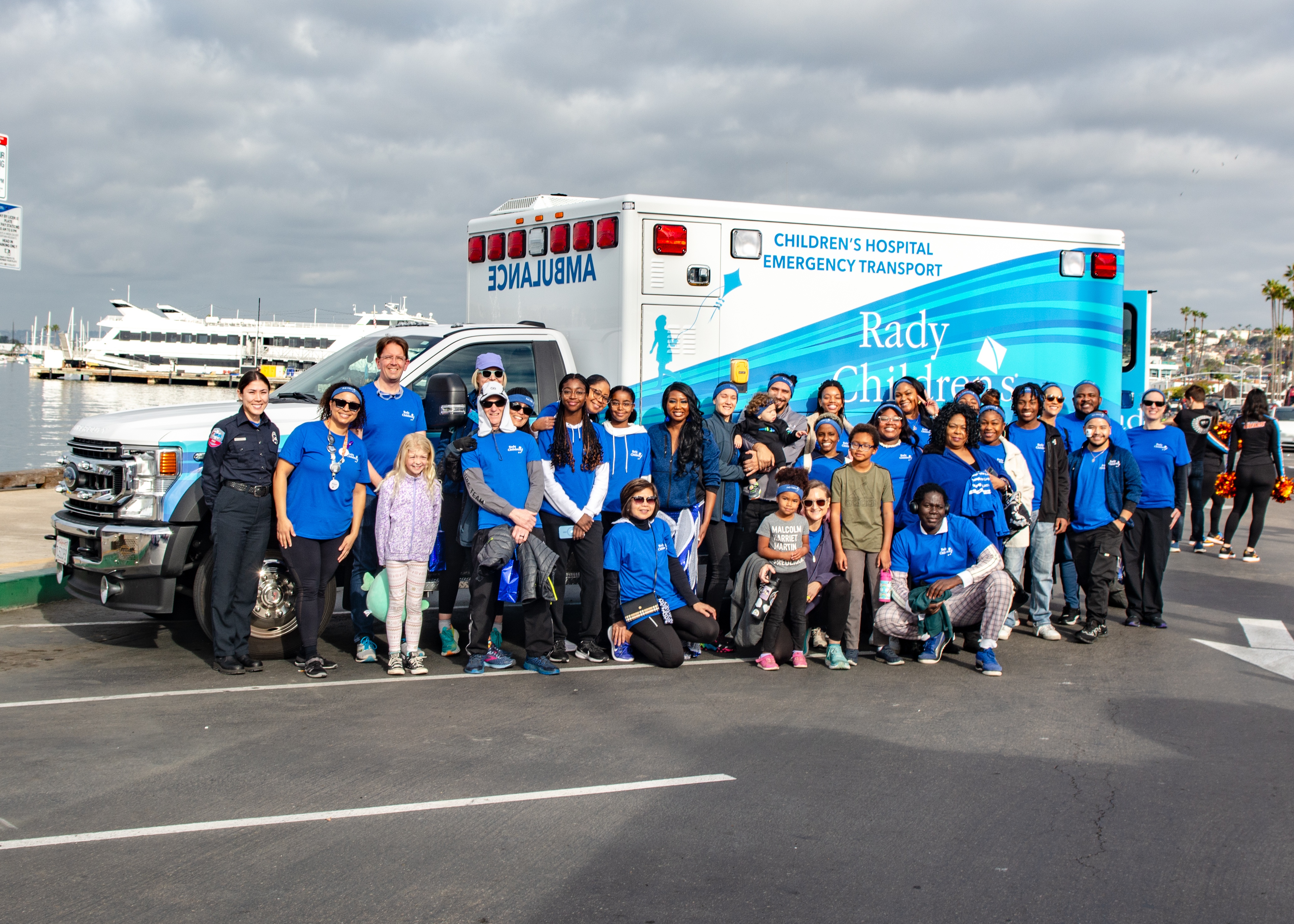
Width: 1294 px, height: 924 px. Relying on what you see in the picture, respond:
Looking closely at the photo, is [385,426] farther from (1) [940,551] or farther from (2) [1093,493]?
(2) [1093,493]

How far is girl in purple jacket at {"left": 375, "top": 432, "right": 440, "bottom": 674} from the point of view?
21.7 feet

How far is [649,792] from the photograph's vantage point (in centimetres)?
470

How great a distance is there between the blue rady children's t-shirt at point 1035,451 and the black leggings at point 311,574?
483 cm

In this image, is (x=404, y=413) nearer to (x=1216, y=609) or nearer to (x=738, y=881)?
(x=738, y=881)

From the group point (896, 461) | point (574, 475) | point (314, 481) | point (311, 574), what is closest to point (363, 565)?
point (311, 574)

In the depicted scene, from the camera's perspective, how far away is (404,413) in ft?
22.8

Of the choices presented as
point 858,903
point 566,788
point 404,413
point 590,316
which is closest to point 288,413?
point 404,413

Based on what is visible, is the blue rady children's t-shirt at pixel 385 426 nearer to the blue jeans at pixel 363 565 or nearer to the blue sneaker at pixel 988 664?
the blue jeans at pixel 363 565

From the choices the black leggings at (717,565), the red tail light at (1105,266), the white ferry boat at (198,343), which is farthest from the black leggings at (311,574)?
the white ferry boat at (198,343)

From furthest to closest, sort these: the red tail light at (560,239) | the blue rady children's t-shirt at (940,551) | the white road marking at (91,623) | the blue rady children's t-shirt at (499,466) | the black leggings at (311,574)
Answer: the red tail light at (560,239)
the white road marking at (91,623)
the blue rady children's t-shirt at (940,551)
the blue rady children's t-shirt at (499,466)
the black leggings at (311,574)

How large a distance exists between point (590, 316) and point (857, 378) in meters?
2.24

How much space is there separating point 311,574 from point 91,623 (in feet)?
8.63

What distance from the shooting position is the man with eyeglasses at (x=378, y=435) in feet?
22.4

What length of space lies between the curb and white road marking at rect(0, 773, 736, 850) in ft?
16.0
